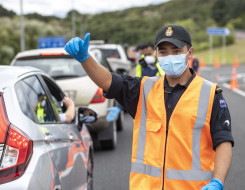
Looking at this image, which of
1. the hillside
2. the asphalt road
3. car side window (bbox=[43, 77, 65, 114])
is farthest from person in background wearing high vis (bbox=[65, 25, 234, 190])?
the hillside

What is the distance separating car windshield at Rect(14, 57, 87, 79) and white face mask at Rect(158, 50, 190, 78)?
4933 millimetres

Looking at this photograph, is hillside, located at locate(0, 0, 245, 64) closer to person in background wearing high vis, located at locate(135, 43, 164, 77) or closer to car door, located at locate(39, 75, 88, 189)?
person in background wearing high vis, located at locate(135, 43, 164, 77)

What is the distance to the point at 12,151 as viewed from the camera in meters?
3.12

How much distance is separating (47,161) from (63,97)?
2164 millimetres

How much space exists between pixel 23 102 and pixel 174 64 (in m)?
1.10

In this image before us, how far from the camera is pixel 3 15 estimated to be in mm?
53719

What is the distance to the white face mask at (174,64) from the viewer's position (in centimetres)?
335

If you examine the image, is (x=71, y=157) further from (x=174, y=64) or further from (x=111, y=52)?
(x=111, y=52)

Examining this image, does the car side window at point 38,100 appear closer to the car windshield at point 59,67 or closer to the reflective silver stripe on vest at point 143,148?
the reflective silver stripe on vest at point 143,148

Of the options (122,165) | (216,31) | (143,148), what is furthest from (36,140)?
(216,31)

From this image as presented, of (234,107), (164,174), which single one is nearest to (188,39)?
(164,174)

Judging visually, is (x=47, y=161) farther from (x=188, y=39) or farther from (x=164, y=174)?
(x=188, y=39)

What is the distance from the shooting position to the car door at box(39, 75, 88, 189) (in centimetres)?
394

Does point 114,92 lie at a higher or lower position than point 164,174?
higher
